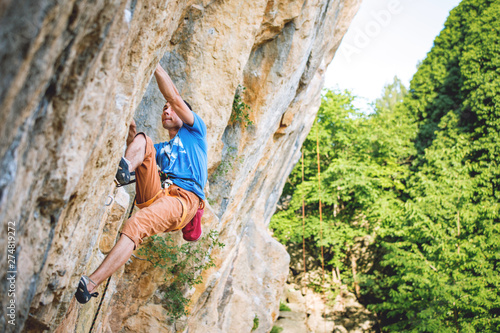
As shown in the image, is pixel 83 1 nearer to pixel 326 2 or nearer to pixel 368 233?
pixel 326 2

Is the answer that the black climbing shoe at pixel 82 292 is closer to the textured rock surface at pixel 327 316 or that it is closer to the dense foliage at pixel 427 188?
the dense foliage at pixel 427 188

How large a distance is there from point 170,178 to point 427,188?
11.5m

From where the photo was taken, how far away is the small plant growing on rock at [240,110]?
7008 millimetres

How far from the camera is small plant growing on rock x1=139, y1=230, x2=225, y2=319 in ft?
18.2

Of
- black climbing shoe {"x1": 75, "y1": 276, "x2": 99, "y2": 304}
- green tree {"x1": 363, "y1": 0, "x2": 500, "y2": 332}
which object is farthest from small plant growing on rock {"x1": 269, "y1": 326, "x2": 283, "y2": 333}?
black climbing shoe {"x1": 75, "y1": 276, "x2": 99, "y2": 304}

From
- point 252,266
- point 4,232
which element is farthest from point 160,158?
point 252,266

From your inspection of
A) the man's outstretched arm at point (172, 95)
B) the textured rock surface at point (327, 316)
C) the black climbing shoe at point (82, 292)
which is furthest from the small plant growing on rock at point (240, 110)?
the textured rock surface at point (327, 316)

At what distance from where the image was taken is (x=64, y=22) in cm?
162

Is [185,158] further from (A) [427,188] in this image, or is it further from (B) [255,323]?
(A) [427,188]

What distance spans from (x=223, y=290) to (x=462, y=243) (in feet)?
23.3

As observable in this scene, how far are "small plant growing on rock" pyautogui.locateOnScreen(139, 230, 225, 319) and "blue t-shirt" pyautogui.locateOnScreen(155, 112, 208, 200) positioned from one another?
5.72 ft

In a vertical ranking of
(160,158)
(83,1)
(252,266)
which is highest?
(252,266)

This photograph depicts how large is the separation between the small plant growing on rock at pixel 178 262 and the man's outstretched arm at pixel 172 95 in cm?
226

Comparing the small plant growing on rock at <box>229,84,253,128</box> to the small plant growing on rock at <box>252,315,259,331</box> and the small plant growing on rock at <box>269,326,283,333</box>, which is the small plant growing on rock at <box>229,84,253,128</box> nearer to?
the small plant growing on rock at <box>252,315,259,331</box>
